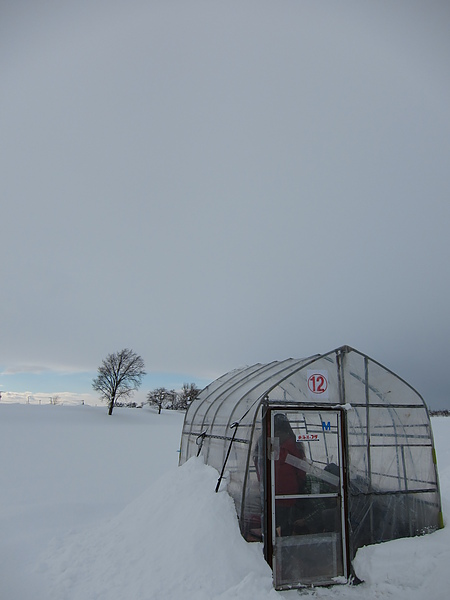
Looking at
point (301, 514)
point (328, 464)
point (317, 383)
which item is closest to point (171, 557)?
point (301, 514)

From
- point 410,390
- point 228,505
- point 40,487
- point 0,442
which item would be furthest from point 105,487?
point 0,442

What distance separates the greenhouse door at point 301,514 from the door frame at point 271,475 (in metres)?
0.02

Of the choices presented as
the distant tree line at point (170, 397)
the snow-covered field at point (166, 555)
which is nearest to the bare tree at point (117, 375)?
the distant tree line at point (170, 397)

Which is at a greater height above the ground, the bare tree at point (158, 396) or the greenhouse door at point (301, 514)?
the bare tree at point (158, 396)

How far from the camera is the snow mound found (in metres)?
5.66

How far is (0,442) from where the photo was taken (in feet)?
81.2

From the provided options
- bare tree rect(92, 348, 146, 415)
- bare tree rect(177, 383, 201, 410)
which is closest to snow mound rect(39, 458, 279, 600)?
bare tree rect(92, 348, 146, 415)

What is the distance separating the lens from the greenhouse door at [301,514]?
→ 6465 millimetres

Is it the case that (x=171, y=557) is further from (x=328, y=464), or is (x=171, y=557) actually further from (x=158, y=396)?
(x=158, y=396)

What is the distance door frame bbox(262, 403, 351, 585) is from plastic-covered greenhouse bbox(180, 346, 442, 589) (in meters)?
0.02

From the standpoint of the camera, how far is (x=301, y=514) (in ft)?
22.0

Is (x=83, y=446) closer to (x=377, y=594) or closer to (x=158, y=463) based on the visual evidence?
(x=158, y=463)

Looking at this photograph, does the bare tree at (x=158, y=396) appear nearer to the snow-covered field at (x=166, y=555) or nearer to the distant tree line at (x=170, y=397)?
the distant tree line at (x=170, y=397)

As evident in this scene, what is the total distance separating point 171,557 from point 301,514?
216 centimetres
